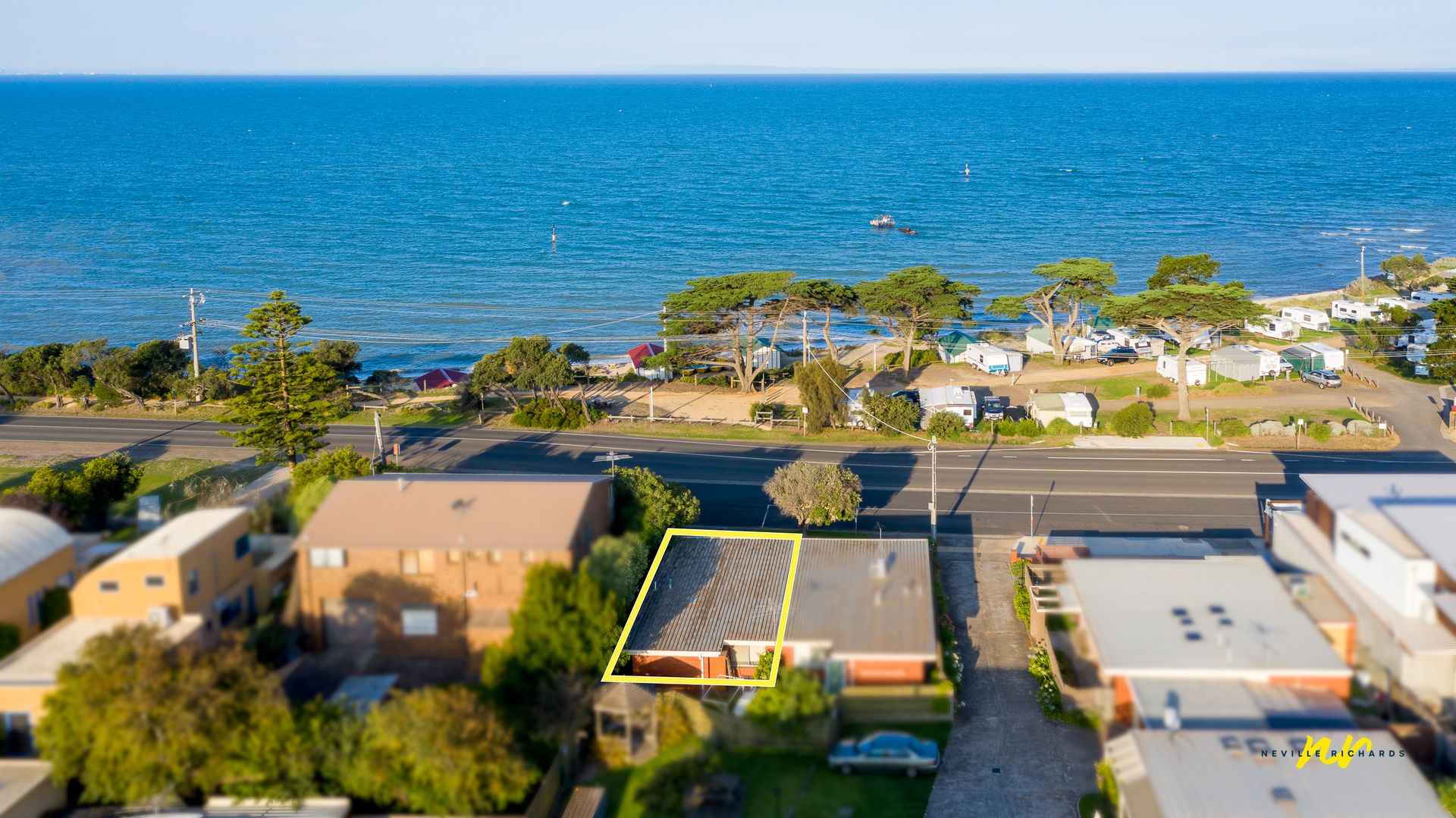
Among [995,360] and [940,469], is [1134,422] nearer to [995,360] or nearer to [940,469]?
[940,469]

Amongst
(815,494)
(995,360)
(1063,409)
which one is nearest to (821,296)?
(995,360)

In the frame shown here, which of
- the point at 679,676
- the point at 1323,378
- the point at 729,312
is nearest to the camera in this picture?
the point at 679,676

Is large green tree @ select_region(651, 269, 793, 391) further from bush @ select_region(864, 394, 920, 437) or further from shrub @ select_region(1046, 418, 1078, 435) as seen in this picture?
shrub @ select_region(1046, 418, 1078, 435)

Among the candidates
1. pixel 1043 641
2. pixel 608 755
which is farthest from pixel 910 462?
pixel 608 755

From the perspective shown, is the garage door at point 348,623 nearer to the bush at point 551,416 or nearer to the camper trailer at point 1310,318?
the bush at point 551,416

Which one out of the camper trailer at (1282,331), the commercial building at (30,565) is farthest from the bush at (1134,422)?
the commercial building at (30,565)

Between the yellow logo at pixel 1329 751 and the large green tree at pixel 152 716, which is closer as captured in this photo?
the large green tree at pixel 152 716
